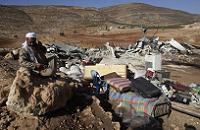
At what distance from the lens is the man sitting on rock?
701cm

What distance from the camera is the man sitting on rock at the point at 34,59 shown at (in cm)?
701

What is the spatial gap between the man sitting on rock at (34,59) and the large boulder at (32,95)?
0.56 meters

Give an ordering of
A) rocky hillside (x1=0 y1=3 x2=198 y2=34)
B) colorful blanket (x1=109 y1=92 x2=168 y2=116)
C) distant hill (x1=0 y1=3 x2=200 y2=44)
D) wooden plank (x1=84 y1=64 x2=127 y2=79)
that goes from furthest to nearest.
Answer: rocky hillside (x1=0 y1=3 x2=198 y2=34) < distant hill (x1=0 y1=3 x2=200 y2=44) < wooden plank (x1=84 y1=64 x2=127 y2=79) < colorful blanket (x1=109 y1=92 x2=168 y2=116)

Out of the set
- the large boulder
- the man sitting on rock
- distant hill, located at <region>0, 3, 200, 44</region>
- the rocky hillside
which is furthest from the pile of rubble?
the rocky hillside

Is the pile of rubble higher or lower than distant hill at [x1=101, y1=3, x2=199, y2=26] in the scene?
higher

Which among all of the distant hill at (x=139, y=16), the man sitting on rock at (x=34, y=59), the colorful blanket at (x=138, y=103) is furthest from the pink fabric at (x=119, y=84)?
the distant hill at (x=139, y=16)

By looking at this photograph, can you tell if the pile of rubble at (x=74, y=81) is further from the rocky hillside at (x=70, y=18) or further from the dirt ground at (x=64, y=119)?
the rocky hillside at (x=70, y=18)

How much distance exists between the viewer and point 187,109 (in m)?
8.05

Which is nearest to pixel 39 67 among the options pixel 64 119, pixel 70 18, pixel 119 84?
pixel 64 119

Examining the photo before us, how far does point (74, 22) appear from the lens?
55562 mm

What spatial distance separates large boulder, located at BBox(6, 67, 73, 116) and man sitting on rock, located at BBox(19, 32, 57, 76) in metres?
0.56

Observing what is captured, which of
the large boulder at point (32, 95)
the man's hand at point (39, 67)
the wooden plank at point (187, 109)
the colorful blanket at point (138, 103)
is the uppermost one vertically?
the man's hand at point (39, 67)

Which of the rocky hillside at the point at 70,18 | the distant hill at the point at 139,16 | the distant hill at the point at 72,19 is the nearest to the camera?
the distant hill at the point at 72,19

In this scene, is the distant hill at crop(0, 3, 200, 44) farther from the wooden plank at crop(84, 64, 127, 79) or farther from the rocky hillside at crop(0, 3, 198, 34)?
the wooden plank at crop(84, 64, 127, 79)
